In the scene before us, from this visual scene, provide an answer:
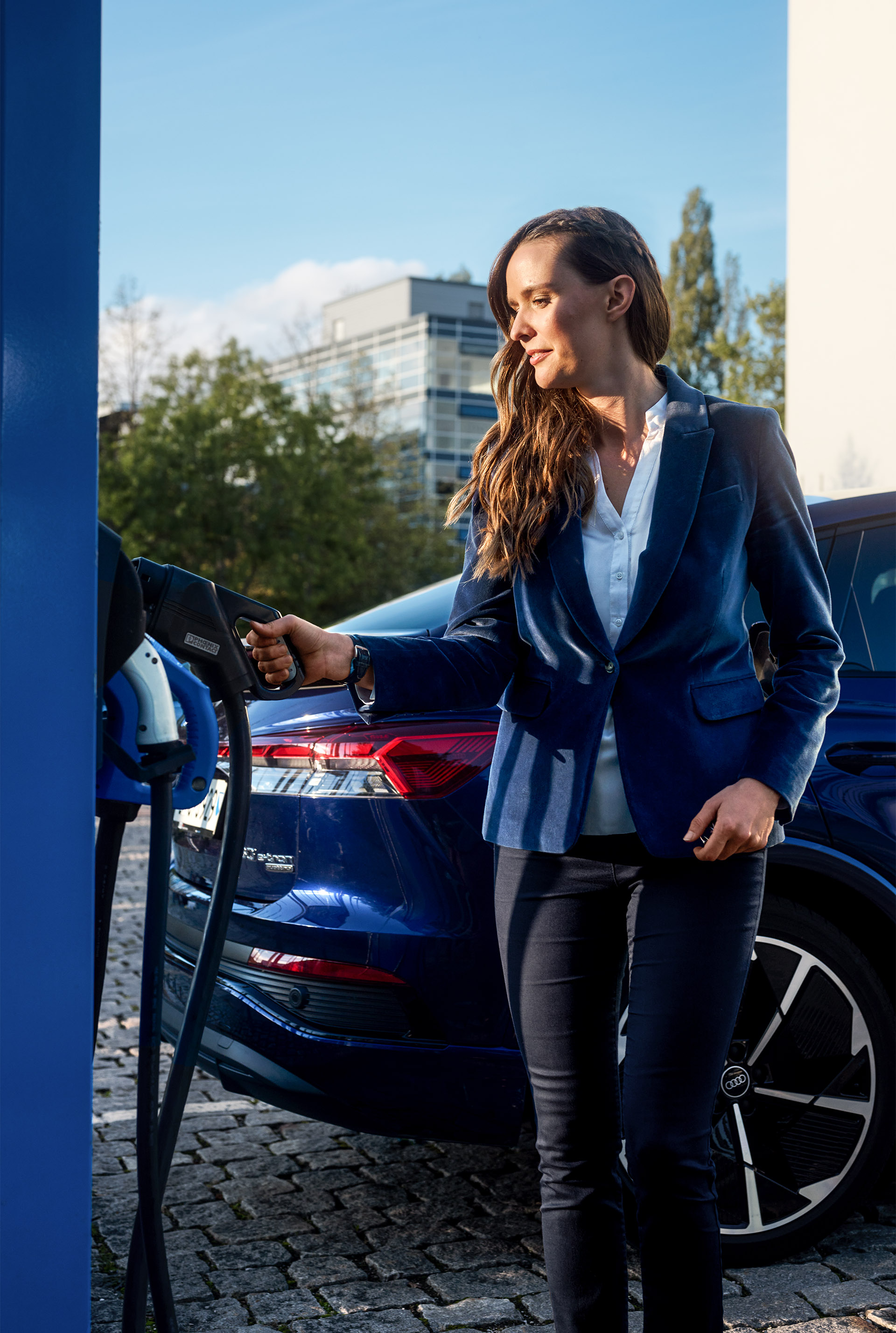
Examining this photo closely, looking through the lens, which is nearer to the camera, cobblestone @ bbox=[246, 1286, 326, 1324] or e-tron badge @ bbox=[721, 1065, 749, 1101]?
cobblestone @ bbox=[246, 1286, 326, 1324]

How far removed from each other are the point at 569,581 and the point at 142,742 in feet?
2.47

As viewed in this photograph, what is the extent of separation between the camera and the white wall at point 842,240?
6734mm

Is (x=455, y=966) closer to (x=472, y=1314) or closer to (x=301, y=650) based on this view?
(x=472, y=1314)

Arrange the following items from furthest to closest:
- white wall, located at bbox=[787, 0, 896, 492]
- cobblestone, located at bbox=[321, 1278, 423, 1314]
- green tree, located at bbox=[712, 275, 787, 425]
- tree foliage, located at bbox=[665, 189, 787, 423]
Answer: tree foliage, located at bbox=[665, 189, 787, 423]
green tree, located at bbox=[712, 275, 787, 425]
white wall, located at bbox=[787, 0, 896, 492]
cobblestone, located at bbox=[321, 1278, 423, 1314]

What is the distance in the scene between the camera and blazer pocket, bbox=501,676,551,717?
2.07 m

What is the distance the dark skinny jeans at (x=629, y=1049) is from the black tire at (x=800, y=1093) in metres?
0.99

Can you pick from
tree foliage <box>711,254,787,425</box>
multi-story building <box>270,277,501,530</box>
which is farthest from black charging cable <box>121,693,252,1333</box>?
multi-story building <box>270,277,501,530</box>

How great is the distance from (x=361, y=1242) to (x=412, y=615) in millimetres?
1502

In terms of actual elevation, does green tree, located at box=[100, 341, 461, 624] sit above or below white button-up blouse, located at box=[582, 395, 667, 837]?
above

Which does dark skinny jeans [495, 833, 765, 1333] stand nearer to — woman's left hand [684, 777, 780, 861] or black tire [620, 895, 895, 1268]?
woman's left hand [684, 777, 780, 861]

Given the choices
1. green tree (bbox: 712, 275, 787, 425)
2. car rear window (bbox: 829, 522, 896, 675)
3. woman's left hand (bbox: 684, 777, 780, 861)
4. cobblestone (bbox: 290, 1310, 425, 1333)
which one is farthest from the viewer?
green tree (bbox: 712, 275, 787, 425)

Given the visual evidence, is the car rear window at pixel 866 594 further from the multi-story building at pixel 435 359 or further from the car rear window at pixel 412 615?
the multi-story building at pixel 435 359

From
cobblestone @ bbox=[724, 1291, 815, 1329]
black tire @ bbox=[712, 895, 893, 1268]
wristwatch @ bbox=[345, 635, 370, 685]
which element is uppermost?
wristwatch @ bbox=[345, 635, 370, 685]

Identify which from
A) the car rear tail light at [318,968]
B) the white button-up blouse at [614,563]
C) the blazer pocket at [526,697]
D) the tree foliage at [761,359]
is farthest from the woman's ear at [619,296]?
the tree foliage at [761,359]
